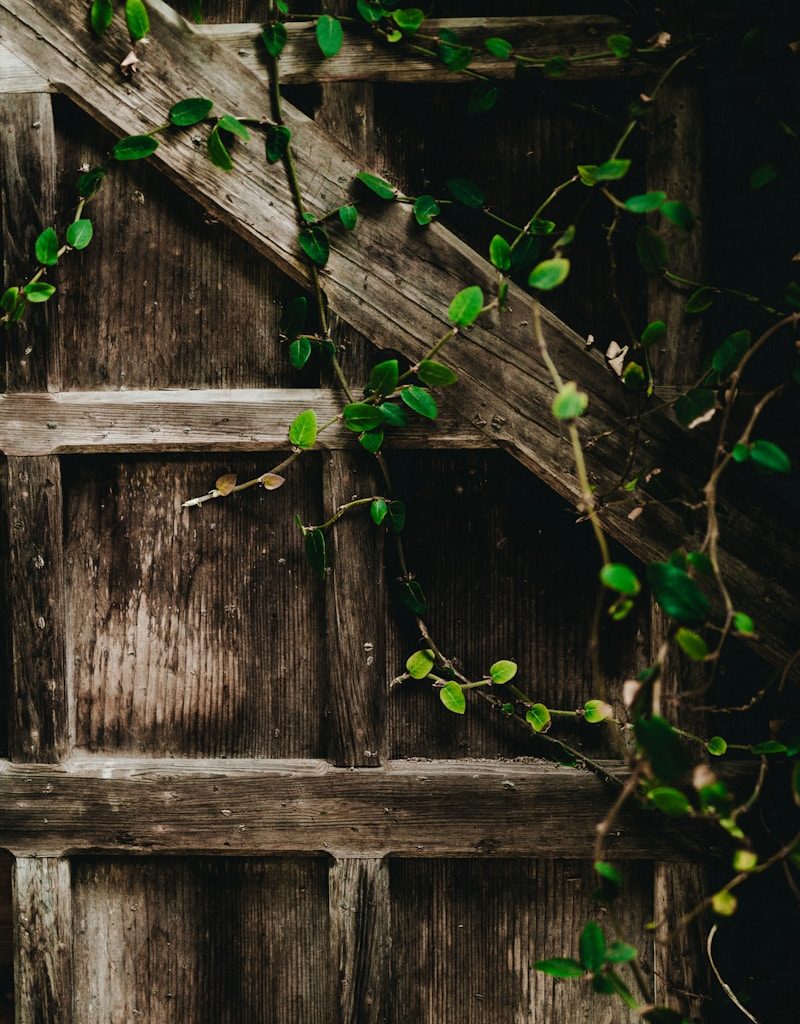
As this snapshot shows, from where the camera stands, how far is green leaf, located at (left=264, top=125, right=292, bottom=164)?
1217mm

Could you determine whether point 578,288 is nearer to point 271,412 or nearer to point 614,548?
point 614,548

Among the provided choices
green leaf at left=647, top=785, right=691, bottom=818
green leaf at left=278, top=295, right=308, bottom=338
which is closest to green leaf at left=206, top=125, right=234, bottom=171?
green leaf at left=278, top=295, right=308, bottom=338

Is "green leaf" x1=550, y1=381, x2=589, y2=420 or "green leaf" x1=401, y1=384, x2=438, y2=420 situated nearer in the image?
"green leaf" x1=550, y1=381, x2=589, y2=420

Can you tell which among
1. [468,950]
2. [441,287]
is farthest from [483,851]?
[441,287]

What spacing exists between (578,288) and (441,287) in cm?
26

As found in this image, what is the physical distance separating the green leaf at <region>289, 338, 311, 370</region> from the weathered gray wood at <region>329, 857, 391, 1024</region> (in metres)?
0.87

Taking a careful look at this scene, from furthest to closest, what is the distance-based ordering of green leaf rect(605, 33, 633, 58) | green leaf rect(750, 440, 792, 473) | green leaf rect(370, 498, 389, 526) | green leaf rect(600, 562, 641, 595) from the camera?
green leaf rect(370, 498, 389, 526), green leaf rect(605, 33, 633, 58), green leaf rect(750, 440, 792, 473), green leaf rect(600, 562, 641, 595)

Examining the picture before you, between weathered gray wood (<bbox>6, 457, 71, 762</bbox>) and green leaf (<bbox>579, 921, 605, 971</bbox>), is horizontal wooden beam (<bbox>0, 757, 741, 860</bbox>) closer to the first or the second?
weathered gray wood (<bbox>6, 457, 71, 762</bbox>)

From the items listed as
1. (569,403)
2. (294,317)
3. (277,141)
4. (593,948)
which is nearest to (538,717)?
(593,948)

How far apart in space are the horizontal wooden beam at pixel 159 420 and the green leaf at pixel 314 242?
0.72 ft

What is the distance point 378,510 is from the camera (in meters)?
1.25

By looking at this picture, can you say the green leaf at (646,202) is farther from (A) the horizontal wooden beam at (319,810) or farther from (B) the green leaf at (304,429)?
(A) the horizontal wooden beam at (319,810)

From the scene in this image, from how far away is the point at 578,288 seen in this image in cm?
132

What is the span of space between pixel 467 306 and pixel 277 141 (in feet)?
1.37
